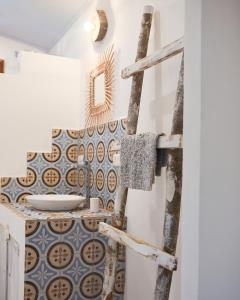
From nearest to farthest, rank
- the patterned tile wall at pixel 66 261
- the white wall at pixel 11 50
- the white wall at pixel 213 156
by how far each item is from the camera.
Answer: the white wall at pixel 213 156, the patterned tile wall at pixel 66 261, the white wall at pixel 11 50

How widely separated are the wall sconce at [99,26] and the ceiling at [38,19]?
33cm

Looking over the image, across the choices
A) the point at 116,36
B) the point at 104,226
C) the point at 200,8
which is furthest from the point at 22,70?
the point at 200,8

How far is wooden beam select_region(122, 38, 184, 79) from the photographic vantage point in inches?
54.2

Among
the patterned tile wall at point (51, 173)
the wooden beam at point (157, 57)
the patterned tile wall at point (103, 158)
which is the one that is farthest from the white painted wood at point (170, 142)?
the patterned tile wall at point (51, 173)

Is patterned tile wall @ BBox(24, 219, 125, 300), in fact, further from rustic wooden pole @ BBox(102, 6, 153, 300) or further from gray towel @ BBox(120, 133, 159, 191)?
gray towel @ BBox(120, 133, 159, 191)

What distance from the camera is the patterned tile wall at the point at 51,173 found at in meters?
2.69

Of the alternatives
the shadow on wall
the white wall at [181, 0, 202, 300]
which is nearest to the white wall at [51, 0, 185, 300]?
the shadow on wall

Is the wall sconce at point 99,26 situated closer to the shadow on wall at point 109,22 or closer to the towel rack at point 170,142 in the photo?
the shadow on wall at point 109,22

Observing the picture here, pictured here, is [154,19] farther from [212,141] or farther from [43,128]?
[43,128]

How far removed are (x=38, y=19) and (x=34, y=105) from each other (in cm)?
80

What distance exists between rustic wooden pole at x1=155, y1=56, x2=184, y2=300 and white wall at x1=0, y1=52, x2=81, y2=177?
5.39 ft

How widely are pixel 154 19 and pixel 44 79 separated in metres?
1.32

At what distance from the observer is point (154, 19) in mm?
1788

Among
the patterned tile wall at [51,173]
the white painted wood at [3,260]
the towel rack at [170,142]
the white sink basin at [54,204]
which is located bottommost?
the white painted wood at [3,260]
